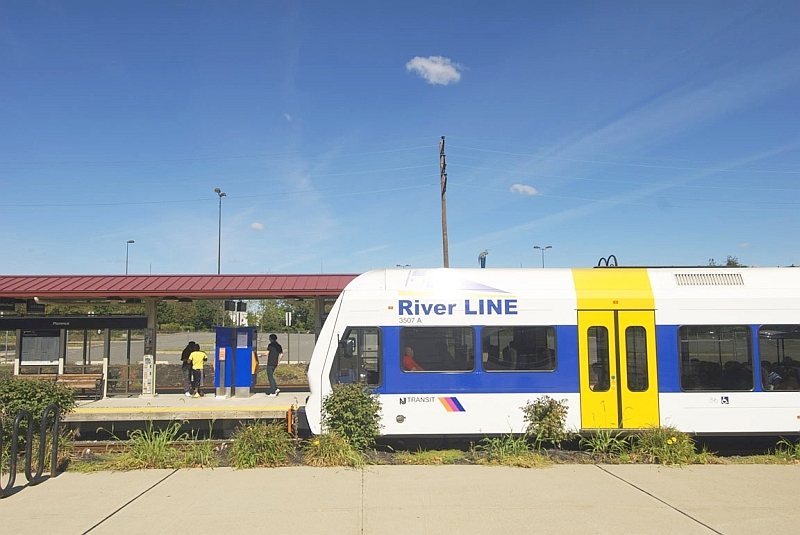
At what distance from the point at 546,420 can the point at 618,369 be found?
1404 millimetres

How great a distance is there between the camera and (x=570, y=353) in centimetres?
986

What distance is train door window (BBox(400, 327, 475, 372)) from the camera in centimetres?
985

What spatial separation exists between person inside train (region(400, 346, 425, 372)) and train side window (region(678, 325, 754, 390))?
4117 mm

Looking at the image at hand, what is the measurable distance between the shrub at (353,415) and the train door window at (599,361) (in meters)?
3.36

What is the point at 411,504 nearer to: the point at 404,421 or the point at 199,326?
the point at 404,421

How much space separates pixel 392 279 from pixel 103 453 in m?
5.26

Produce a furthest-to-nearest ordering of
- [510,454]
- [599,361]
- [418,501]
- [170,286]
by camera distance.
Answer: [170,286] → [599,361] → [510,454] → [418,501]

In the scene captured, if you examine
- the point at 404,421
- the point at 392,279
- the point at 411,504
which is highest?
the point at 392,279

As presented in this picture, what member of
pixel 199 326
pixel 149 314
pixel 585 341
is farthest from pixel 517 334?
pixel 199 326

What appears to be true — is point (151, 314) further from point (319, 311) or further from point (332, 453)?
point (332, 453)

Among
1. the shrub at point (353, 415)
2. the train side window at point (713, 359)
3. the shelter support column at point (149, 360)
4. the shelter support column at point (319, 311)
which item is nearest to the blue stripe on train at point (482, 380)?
the shrub at point (353, 415)

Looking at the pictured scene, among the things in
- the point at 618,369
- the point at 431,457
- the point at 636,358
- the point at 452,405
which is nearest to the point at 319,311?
the point at 452,405

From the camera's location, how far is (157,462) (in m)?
9.03

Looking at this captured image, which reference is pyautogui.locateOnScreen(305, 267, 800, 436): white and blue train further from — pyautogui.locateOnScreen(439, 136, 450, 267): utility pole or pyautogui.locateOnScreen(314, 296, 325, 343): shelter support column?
pyautogui.locateOnScreen(439, 136, 450, 267): utility pole
